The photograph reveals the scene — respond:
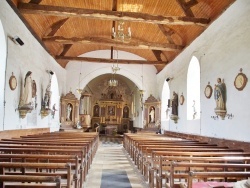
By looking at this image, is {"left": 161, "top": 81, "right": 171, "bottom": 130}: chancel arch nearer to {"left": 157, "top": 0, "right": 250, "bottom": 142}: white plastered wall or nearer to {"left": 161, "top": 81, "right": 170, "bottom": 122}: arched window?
{"left": 161, "top": 81, "right": 170, "bottom": 122}: arched window

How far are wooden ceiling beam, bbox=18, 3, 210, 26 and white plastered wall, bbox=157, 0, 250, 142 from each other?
0.91m

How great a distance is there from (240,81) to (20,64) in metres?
6.73

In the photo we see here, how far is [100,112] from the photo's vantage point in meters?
25.2

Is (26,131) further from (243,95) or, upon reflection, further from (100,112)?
(100,112)

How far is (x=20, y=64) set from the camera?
884cm

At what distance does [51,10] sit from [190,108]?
6.59 meters

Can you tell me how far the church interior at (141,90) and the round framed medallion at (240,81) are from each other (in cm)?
2

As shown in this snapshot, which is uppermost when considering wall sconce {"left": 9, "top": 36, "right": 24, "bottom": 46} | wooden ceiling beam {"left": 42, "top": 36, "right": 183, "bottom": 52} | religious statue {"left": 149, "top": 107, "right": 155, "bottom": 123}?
wooden ceiling beam {"left": 42, "top": 36, "right": 183, "bottom": 52}

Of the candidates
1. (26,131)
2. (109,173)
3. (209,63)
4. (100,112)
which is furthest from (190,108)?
(100,112)

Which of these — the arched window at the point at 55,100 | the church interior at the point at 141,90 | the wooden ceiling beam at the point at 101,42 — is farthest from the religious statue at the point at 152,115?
the arched window at the point at 55,100

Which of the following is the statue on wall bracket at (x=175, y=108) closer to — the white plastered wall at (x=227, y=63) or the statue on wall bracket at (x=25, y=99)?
the white plastered wall at (x=227, y=63)

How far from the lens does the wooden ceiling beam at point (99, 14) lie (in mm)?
8211

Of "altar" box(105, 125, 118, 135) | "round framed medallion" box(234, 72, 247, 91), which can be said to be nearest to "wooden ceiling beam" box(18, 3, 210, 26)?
"round framed medallion" box(234, 72, 247, 91)

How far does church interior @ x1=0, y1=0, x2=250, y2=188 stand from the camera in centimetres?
459
